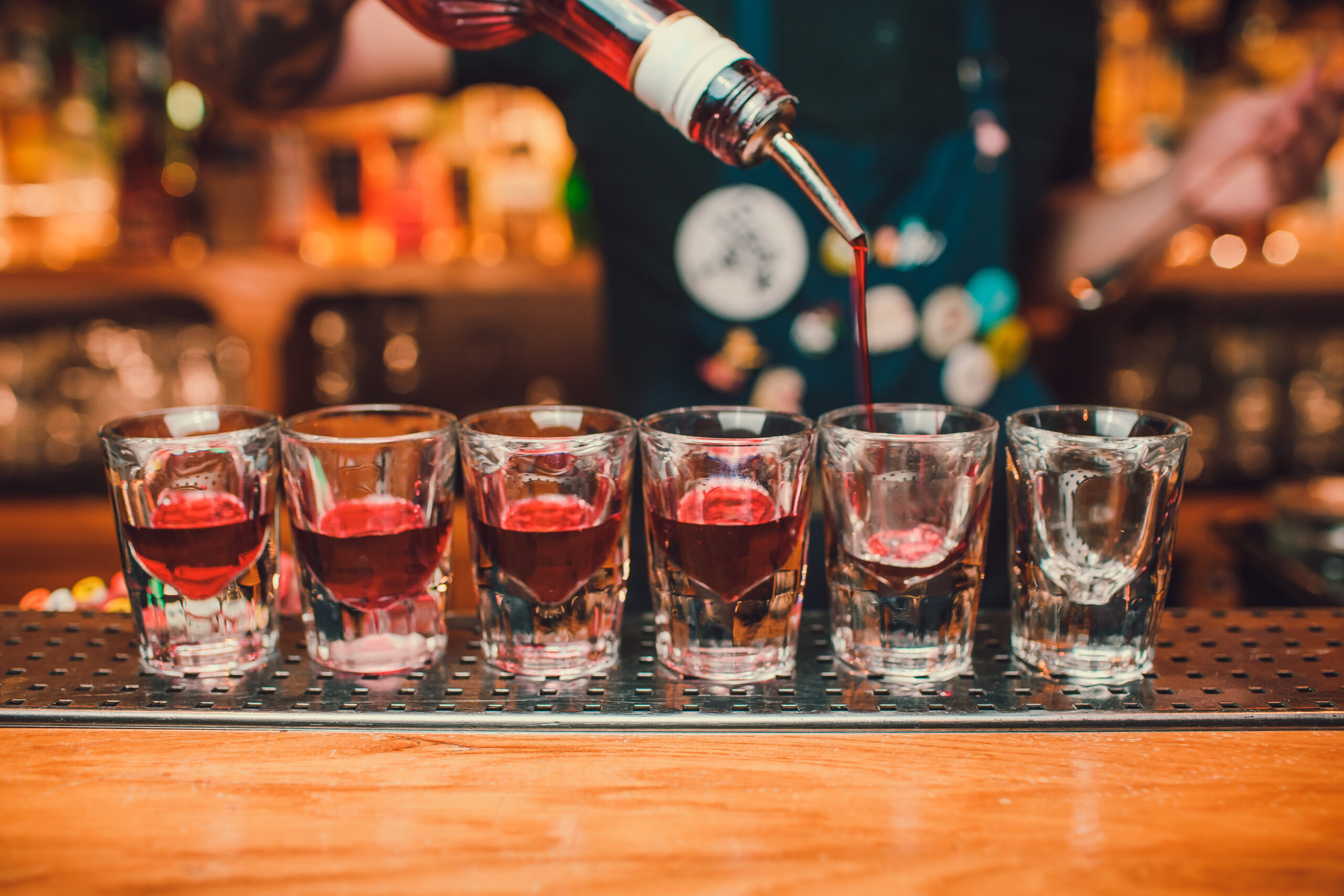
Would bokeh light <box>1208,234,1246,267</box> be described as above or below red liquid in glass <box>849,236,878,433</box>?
above

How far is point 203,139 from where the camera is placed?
237 centimetres

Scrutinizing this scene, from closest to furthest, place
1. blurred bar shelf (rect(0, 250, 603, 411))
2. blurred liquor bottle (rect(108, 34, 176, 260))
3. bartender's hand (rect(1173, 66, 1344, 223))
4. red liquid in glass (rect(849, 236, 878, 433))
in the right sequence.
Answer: red liquid in glass (rect(849, 236, 878, 433)) < bartender's hand (rect(1173, 66, 1344, 223)) < blurred bar shelf (rect(0, 250, 603, 411)) < blurred liquor bottle (rect(108, 34, 176, 260))

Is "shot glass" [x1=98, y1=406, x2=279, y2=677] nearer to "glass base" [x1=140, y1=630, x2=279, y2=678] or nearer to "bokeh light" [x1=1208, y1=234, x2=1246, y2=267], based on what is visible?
"glass base" [x1=140, y1=630, x2=279, y2=678]

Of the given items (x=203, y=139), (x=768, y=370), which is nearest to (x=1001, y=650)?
(x=768, y=370)

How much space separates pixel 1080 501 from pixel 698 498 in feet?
0.77

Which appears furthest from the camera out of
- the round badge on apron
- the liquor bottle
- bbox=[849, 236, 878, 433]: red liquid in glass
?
the round badge on apron

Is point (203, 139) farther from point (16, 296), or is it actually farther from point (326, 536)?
point (326, 536)

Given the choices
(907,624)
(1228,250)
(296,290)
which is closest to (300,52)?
(907,624)

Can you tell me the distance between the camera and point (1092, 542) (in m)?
0.70

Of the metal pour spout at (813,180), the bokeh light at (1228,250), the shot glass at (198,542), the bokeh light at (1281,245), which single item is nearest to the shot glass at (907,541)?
the metal pour spout at (813,180)

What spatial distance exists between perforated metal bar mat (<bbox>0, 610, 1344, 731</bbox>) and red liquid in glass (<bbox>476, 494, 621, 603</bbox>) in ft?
0.23

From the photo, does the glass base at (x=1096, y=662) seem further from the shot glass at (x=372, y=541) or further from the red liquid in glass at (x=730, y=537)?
the shot glass at (x=372, y=541)

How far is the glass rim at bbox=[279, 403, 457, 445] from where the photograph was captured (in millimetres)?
701

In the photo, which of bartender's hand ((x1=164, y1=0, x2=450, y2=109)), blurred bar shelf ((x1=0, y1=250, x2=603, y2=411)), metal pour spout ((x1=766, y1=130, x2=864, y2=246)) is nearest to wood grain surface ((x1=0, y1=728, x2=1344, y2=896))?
metal pour spout ((x1=766, y1=130, x2=864, y2=246))
